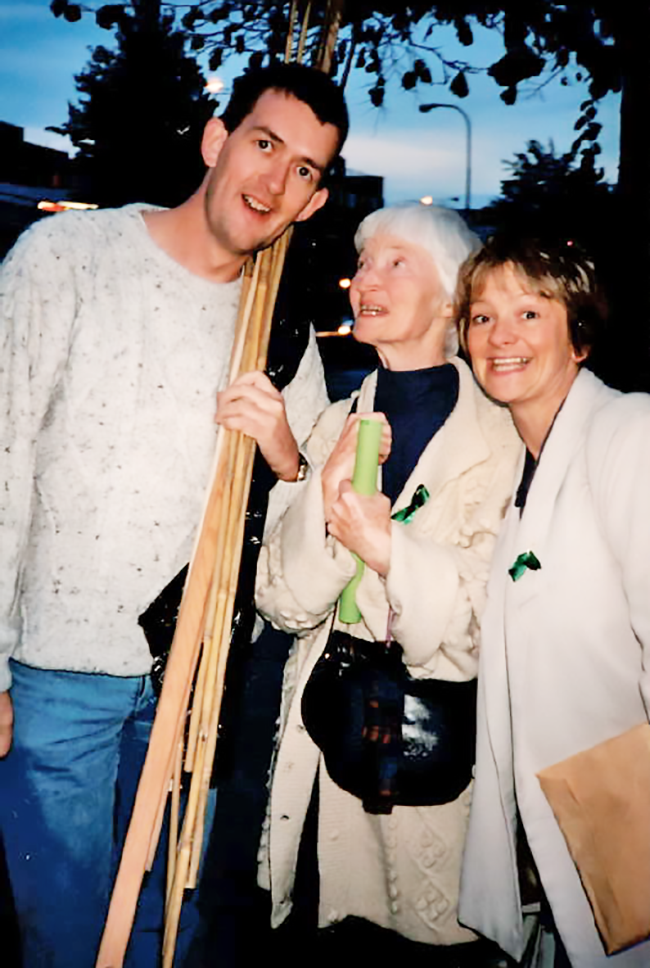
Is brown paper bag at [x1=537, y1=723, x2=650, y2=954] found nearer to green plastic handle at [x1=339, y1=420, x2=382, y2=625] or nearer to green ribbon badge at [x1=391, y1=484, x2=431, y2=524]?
green plastic handle at [x1=339, y1=420, x2=382, y2=625]

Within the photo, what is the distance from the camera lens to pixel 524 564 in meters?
1.89

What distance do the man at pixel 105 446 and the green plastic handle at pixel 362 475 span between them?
23cm

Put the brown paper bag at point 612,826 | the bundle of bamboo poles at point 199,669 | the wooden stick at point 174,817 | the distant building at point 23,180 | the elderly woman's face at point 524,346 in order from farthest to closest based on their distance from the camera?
the distant building at point 23,180 < the elderly woman's face at point 524,346 < the brown paper bag at point 612,826 < the wooden stick at point 174,817 < the bundle of bamboo poles at point 199,669

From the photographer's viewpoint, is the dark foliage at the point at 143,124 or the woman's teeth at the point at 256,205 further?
the dark foliage at the point at 143,124

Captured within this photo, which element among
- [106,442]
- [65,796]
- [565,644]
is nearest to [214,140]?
[106,442]

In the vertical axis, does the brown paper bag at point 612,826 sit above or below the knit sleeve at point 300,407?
below

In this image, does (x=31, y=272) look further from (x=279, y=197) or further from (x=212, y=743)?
(x=212, y=743)

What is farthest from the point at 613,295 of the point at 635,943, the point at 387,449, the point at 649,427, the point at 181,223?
the point at 635,943

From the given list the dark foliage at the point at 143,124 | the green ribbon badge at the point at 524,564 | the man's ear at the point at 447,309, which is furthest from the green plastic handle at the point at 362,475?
the dark foliage at the point at 143,124

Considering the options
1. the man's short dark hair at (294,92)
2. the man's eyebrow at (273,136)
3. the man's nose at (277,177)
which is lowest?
the man's nose at (277,177)

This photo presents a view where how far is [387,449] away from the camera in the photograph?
81.4 inches

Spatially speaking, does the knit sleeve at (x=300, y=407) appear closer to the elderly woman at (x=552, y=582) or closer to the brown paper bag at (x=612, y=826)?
the elderly woman at (x=552, y=582)

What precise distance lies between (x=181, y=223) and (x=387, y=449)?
819 mm

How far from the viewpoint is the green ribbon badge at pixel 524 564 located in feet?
6.15
